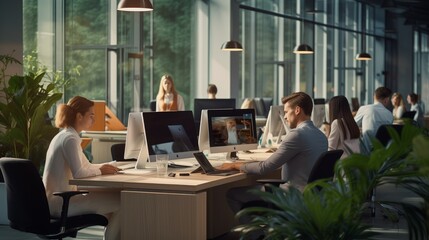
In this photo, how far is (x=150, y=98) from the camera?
1633 centimetres

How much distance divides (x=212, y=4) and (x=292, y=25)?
15.6ft

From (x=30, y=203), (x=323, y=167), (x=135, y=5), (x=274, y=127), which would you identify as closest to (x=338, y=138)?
(x=274, y=127)

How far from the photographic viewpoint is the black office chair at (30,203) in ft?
17.7

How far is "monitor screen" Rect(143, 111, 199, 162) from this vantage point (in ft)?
21.6

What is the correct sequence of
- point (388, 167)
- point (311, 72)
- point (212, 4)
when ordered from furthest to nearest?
point (311, 72)
point (212, 4)
point (388, 167)

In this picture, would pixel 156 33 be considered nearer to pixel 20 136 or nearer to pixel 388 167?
pixel 20 136

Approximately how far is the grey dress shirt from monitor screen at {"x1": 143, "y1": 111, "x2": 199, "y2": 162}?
2.55 ft

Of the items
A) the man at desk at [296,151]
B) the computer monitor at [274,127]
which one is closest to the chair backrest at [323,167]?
the man at desk at [296,151]

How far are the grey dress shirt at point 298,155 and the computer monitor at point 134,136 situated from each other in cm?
102

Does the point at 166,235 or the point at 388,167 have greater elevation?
the point at 388,167

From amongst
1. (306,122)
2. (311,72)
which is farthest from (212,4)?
(306,122)

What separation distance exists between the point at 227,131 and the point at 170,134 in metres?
1.02

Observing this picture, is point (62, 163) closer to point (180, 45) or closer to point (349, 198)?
point (349, 198)

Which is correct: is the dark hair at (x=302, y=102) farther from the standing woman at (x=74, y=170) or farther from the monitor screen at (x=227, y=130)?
the standing woman at (x=74, y=170)
